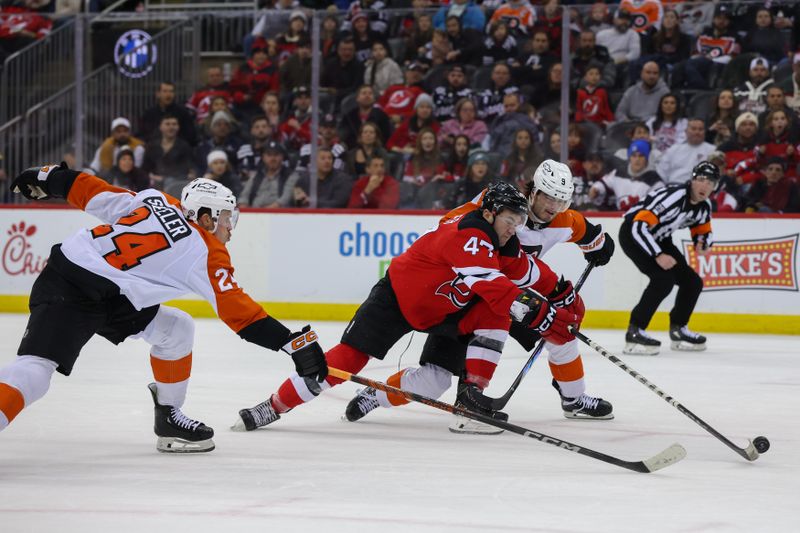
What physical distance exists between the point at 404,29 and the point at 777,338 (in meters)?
3.74

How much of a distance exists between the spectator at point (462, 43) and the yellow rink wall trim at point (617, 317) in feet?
7.01

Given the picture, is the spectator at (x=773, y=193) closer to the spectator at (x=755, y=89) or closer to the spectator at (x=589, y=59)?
the spectator at (x=755, y=89)

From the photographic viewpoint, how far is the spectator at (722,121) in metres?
8.61

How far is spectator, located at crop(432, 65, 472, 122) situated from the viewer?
9.23 m

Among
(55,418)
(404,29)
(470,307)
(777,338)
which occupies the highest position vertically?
(404,29)

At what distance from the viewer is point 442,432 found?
4.37 meters

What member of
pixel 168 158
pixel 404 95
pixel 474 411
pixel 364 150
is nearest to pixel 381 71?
pixel 404 95

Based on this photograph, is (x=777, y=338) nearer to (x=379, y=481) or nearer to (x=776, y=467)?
(x=776, y=467)

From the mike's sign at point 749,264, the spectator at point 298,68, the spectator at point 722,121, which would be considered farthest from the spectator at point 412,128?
the mike's sign at point 749,264

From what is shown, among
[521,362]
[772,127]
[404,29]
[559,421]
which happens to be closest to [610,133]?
[772,127]

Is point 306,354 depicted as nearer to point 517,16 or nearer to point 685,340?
point 685,340

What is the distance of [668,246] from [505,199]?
11.8 ft

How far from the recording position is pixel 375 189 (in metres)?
9.11

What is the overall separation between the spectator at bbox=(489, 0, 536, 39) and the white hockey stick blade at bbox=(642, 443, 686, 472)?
19.8ft
